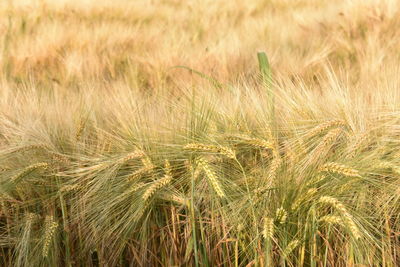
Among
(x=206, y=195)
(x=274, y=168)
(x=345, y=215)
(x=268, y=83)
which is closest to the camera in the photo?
(x=345, y=215)

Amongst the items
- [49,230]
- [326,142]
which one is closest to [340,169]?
[326,142]

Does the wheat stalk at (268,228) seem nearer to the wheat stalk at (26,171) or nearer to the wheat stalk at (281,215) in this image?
the wheat stalk at (281,215)

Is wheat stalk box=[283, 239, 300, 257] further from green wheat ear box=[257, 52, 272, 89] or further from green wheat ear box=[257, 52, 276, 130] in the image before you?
green wheat ear box=[257, 52, 272, 89]

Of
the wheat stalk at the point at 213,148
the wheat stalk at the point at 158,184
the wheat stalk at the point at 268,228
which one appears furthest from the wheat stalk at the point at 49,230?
the wheat stalk at the point at 268,228

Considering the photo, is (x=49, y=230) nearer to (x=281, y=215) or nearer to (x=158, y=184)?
(x=158, y=184)

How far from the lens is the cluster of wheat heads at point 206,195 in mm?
1193

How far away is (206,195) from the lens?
128cm

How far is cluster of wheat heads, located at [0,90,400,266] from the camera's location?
3.92 ft

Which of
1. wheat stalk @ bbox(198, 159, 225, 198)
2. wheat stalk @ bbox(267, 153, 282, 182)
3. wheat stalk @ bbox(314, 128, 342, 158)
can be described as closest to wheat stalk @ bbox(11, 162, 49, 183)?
wheat stalk @ bbox(198, 159, 225, 198)

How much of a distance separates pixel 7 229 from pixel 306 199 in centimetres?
70

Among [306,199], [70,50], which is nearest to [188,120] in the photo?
[306,199]

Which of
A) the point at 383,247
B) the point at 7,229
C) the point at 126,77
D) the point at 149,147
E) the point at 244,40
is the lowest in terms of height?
the point at 383,247

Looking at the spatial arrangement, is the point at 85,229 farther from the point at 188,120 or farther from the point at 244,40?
the point at 244,40

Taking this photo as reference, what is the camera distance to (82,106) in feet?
4.96
